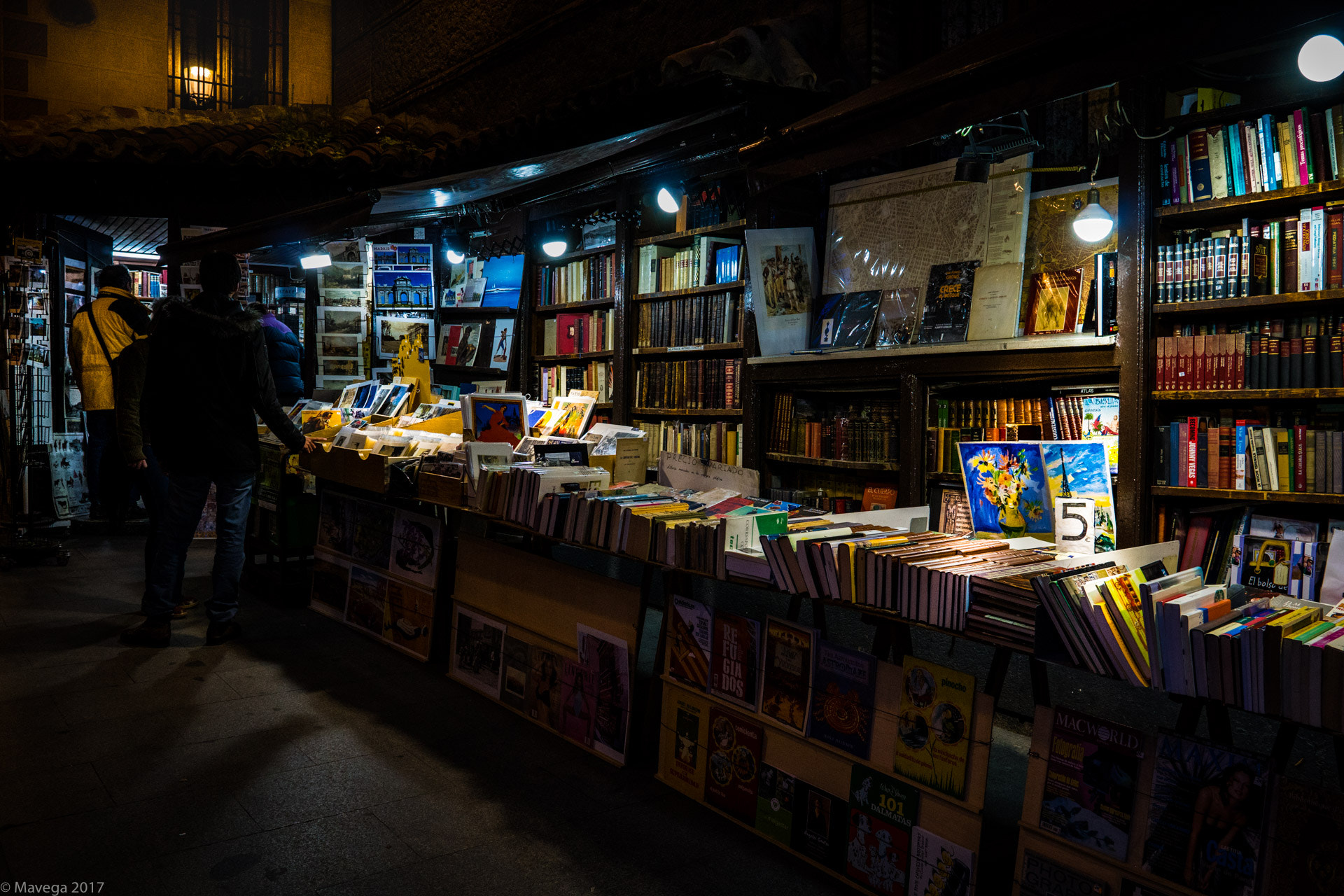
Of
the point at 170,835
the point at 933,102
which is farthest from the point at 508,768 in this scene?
the point at 933,102

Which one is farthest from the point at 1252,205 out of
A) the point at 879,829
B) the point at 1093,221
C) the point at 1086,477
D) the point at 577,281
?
the point at 577,281

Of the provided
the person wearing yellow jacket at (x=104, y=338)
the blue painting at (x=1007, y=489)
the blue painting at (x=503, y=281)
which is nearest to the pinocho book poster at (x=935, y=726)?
the blue painting at (x=1007, y=489)

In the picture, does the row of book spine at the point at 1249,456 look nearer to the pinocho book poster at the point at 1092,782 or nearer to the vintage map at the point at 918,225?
the vintage map at the point at 918,225

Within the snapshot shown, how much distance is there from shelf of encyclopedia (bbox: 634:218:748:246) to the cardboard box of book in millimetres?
2070

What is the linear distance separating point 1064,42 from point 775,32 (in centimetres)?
278

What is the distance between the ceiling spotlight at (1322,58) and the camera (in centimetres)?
291

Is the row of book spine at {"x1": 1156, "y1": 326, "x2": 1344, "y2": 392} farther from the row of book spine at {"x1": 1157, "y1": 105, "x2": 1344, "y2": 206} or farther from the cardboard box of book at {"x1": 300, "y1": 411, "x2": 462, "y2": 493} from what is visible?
the cardboard box of book at {"x1": 300, "y1": 411, "x2": 462, "y2": 493}

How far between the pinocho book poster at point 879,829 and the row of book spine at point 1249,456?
2.44m

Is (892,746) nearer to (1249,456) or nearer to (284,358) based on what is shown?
(1249,456)

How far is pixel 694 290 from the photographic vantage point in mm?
6016

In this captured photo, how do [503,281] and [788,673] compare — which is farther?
[503,281]

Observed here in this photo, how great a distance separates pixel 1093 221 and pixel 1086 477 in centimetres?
179

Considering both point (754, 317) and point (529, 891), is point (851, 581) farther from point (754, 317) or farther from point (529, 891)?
point (754, 317)

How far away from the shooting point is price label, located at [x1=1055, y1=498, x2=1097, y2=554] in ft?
8.46
